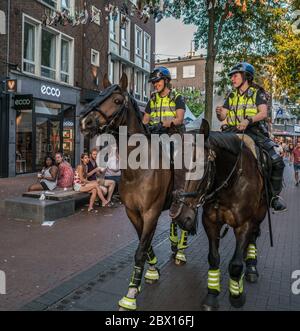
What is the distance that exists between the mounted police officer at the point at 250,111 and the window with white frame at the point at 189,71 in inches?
2203

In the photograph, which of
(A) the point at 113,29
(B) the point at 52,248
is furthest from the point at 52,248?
(A) the point at 113,29

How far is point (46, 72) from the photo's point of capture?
19.2 m

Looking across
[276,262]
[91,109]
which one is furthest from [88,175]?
[91,109]

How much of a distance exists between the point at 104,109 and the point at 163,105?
156 cm

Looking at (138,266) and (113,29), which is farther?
(113,29)

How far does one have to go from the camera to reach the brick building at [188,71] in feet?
191

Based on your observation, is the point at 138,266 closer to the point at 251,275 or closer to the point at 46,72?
the point at 251,275

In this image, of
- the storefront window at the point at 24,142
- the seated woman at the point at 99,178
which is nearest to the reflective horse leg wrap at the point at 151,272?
the seated woman at the point at 99,178

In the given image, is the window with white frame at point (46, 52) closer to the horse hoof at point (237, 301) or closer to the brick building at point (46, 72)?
the brick building at point (46, 72)

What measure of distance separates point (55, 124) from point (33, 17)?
5.62 meters

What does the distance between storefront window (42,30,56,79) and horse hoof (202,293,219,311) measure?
17271 mm

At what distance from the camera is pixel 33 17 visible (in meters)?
17.7

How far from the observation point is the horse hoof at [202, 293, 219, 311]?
4.05 metres
